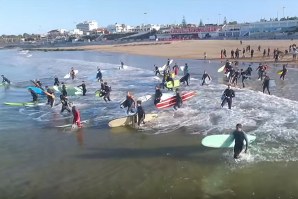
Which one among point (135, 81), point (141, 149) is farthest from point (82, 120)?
point (135, 81)

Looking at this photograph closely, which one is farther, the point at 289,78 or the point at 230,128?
the point at 289,78

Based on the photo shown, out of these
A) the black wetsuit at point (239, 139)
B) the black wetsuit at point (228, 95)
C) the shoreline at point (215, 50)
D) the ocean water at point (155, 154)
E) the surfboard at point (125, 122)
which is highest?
the shoreline at point (215, 50)

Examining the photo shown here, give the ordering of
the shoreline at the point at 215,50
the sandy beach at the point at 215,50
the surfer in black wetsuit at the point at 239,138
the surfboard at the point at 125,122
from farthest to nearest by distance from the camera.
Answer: the sandy beach at the point at 215,50 → the shoreline at the point at 215,50 → the surfboard at the point at 125,122 → the surfer in black wetsuit at the point at 239,138

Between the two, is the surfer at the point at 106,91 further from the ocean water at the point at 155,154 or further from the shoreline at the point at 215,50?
the shoreline at the point at 215,50

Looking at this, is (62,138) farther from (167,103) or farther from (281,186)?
(281,186)

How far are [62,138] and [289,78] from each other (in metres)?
20.7

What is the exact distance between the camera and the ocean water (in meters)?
10.8

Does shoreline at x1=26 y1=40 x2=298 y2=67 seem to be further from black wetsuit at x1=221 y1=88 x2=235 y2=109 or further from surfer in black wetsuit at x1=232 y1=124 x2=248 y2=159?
surfer in black wetsuit at x1=232 y1=124 x2=248 y2=159

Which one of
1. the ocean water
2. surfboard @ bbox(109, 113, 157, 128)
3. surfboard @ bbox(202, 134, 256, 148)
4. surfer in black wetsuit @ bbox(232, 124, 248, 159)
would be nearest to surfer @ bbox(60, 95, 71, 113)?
the ocean water

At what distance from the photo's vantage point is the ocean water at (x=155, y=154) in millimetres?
10828

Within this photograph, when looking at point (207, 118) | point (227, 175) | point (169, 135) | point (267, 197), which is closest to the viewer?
point (267, 197)

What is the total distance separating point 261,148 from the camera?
13578 mm

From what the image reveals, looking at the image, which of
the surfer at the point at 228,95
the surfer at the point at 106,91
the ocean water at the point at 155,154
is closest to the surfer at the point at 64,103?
the ocean water at the point at 155,154

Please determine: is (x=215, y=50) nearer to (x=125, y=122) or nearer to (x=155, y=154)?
(x=125, y=122)
